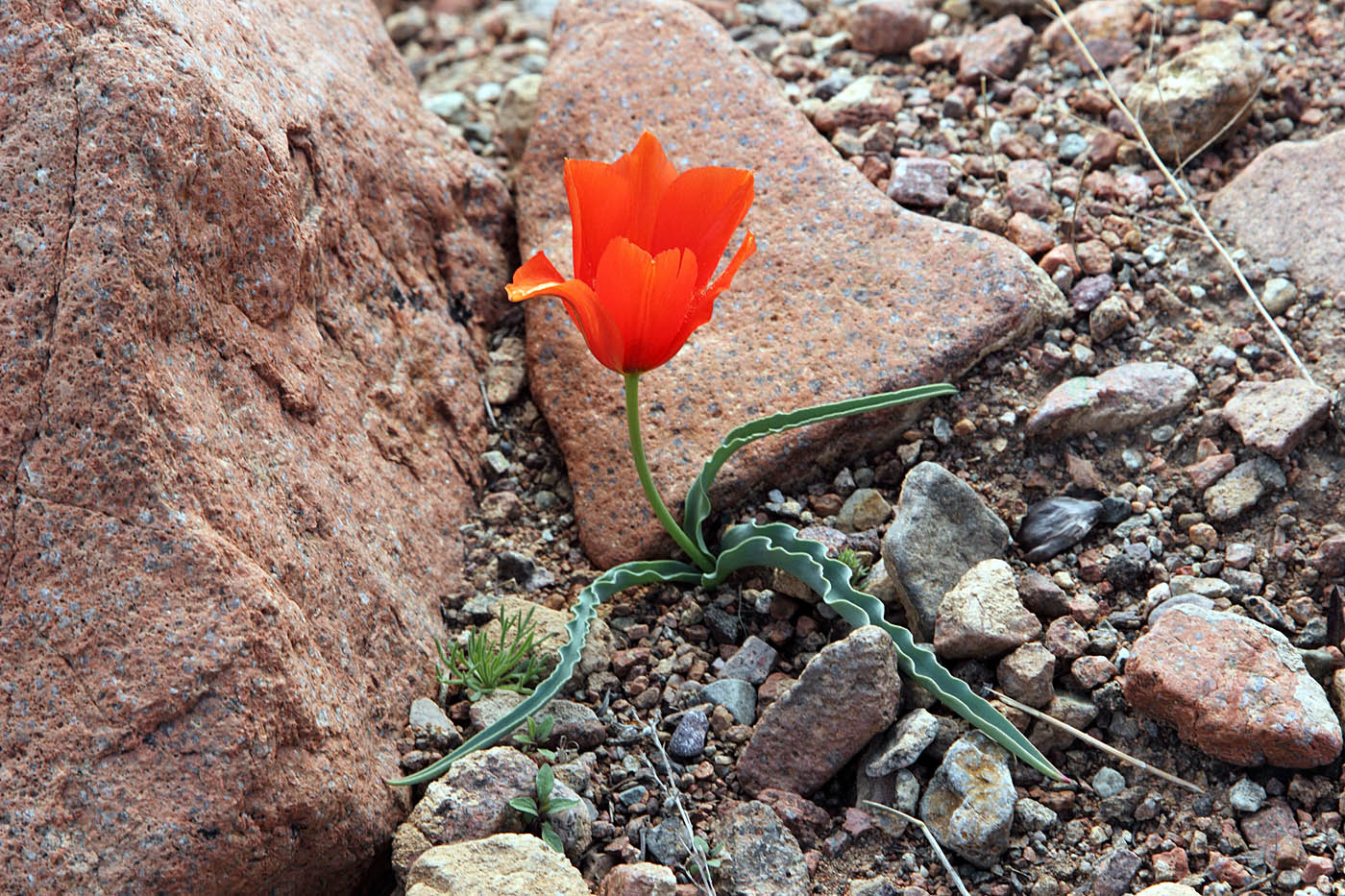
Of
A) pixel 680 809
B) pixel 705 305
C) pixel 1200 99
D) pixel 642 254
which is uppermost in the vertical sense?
pixel 642 254

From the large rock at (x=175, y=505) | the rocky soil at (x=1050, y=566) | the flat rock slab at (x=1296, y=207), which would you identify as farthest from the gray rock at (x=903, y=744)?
the flat rock slab at (x=1296, y=207)

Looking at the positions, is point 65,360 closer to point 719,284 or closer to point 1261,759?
point 719,284

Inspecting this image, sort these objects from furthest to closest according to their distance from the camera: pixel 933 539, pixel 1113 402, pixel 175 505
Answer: pixel 1113 402 → pixel 933 539 → pixel 175 505

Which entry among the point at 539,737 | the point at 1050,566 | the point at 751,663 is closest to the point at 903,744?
the point at 751,663

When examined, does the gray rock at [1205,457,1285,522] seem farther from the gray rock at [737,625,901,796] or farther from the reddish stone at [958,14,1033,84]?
the reddish stone at [958,14,1033,84]

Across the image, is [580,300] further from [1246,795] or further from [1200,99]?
[1200,99]

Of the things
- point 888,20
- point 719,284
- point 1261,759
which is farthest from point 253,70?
point 1261,759

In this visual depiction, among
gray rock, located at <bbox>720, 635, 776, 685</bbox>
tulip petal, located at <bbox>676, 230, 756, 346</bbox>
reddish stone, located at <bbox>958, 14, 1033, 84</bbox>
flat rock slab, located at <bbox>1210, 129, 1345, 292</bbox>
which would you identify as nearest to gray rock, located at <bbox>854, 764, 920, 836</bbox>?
gray rock, located at <bbox>720, 635, 776, 685</bbox>

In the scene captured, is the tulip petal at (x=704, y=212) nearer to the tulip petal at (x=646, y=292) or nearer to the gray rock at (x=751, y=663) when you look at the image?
the tulip petal at (x=646, y=292)
